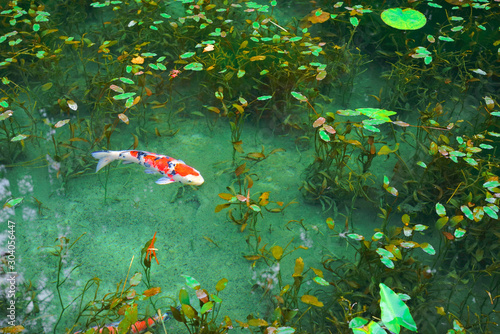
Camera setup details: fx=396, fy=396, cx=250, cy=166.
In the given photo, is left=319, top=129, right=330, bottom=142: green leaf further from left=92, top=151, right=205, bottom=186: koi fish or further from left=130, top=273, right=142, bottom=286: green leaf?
left=130, top=273, right=142, bottom=286: green leaf

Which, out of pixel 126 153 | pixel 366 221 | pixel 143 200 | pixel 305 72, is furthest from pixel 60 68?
pixel 366 221

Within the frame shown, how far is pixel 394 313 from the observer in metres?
1.71

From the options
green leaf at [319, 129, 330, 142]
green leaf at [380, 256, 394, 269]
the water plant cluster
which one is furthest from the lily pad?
green leaf at [380, 256, 394, 269]

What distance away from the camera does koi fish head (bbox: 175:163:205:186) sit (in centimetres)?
278

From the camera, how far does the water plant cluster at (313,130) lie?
223 centimetres

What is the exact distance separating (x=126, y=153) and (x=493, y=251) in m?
2.55

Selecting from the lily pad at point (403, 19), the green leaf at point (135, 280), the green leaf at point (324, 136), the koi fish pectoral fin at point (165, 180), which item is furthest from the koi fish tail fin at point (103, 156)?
the lily pad at point (403, 19)

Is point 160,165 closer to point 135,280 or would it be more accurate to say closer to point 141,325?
point 135,280

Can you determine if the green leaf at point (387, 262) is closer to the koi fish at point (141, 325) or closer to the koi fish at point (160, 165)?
the koi fish at point (141, 325)

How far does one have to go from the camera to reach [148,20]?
13.3 ft

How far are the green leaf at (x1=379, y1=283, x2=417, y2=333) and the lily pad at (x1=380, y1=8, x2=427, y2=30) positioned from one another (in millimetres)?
2861

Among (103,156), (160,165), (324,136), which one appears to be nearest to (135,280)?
(160,165)

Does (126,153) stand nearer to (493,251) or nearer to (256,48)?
(256,48)

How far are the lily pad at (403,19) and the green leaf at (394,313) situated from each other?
2861mm
